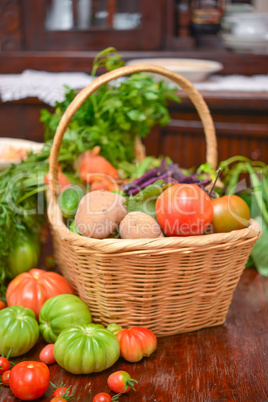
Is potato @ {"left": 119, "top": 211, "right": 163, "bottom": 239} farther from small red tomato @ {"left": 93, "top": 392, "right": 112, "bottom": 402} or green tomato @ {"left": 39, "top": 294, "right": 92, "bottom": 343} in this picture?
small red tomato @ {"left": 93, "top": 392, "right": 112, "bottom": 402}

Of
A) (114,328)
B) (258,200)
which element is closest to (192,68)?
(258,200)

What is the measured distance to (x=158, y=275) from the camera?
0.89m

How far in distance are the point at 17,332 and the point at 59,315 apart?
3.7 inches

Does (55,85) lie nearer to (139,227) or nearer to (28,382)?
(139,227)

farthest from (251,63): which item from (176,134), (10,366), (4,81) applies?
(10,366)

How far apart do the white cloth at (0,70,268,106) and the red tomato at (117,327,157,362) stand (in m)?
1.59

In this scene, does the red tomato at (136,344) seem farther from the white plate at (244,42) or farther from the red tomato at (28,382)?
the white plate at (244,42)

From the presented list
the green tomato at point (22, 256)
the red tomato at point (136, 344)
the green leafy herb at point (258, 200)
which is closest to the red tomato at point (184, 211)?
the red tomato at point (136, 344)

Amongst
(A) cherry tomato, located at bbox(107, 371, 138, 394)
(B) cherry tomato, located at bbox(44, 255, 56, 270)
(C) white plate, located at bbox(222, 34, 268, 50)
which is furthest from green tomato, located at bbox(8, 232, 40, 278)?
(C) white plate, located at bbox(222, 34, 268, 50)

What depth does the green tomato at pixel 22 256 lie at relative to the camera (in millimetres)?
1133

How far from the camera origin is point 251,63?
2.59 m

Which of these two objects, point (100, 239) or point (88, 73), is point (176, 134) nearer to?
point (88, 73)

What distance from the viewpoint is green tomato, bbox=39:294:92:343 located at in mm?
892

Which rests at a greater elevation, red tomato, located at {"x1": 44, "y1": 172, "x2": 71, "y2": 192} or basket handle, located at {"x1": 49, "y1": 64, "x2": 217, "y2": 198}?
basket handle, located at {"x1": 49, "y1": 64, "x2": 217, "y2": 198}
